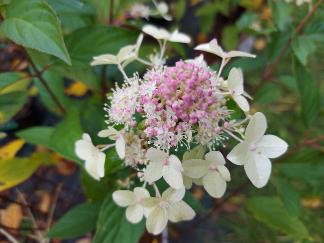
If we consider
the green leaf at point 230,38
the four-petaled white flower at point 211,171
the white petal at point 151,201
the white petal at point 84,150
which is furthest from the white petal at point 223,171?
the green leaf at point 230,38

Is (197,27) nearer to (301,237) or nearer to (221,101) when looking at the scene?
(301,237)

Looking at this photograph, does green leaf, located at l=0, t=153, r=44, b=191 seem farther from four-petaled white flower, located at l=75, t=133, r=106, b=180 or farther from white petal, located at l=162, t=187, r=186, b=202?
white petal, located at l=162, t=187, r=186, b=202

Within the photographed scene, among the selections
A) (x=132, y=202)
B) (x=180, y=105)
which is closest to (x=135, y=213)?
(x=132, y=202)

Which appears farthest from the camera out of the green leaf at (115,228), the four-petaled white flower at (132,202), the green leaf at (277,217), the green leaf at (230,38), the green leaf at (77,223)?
the green leaf at (230,38)

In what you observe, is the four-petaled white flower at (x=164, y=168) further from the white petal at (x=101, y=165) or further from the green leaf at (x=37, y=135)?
the green leaf at (x=37, y=135)

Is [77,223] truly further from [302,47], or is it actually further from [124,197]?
[302,47]

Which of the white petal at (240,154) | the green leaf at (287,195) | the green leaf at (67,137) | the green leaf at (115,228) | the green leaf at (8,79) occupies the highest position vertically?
the white petal at (240,154)

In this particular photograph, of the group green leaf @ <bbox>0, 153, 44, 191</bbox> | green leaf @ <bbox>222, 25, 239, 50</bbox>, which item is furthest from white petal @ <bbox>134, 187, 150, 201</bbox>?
green leaf @ <bbox>222, 25, 239, 50</bbox>
